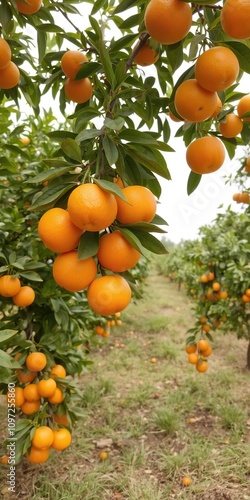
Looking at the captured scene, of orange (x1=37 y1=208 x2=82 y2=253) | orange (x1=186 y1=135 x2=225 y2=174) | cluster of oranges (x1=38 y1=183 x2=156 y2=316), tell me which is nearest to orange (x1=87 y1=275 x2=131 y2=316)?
cluster of oranges (x1=38 y1=183 x2=156 y2=316)

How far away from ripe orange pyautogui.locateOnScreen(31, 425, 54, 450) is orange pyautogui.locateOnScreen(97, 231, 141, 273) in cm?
125

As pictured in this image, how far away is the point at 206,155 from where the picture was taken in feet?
3.17

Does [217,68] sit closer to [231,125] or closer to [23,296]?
[231,125]

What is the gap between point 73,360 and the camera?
2.23 m

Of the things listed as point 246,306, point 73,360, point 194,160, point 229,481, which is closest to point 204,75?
point 194,160

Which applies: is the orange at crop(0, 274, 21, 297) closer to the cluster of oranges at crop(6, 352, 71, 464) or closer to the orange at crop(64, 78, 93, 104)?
the cluster of oranges at crop(6, 352, 71, 464)

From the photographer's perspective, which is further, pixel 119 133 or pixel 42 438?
pixel 42 438

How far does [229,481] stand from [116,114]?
2679mm

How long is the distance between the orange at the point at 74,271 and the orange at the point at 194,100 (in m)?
0.46

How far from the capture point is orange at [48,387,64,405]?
1.78 m

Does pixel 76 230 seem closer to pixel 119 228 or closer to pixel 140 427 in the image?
pixel 119 228

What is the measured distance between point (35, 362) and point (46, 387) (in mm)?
137

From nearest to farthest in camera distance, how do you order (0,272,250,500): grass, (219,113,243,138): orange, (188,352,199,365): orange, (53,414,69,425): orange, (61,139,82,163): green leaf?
(61,139,82,163): green leaf < (219,113,243,138): orange < (53,414,69,425): orange < (0,272,250,500): grass < (188,352,199,365): orange

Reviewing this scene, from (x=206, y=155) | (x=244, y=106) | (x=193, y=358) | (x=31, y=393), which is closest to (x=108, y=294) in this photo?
(x=206, y=155)
